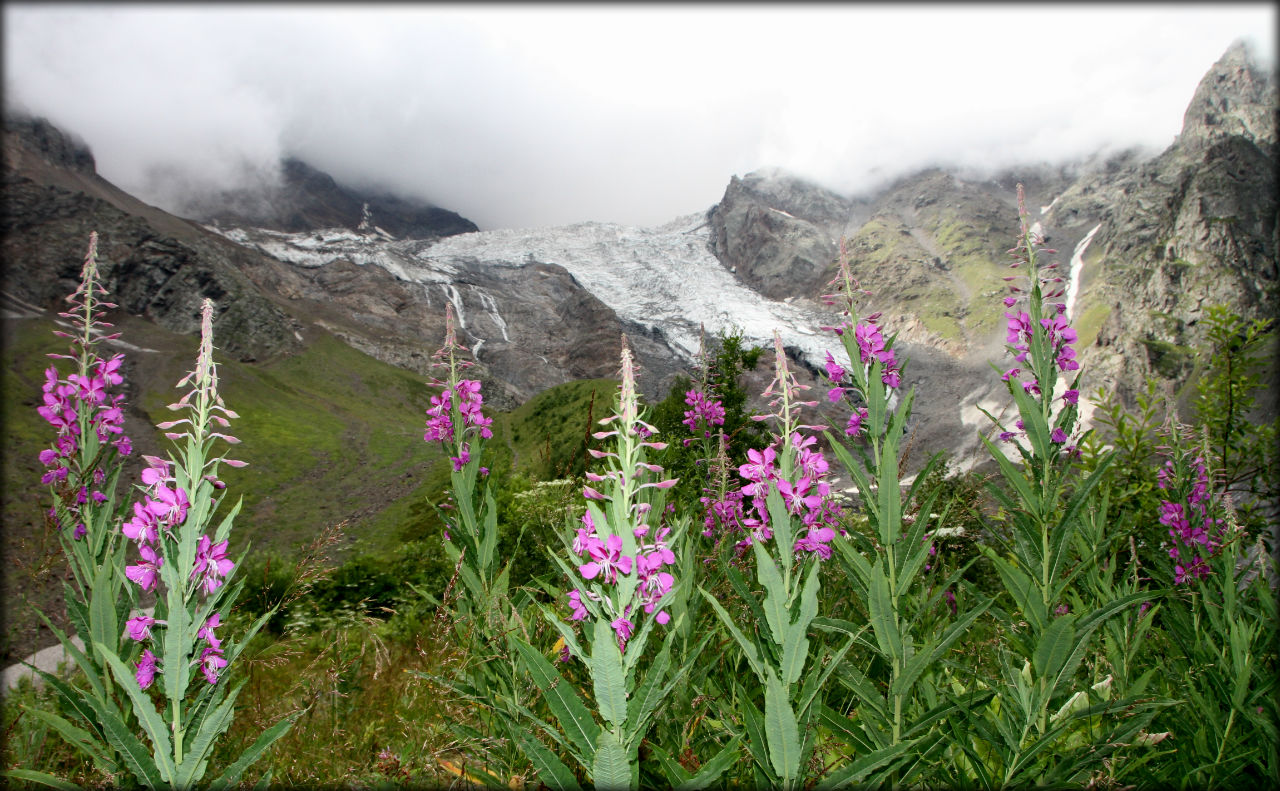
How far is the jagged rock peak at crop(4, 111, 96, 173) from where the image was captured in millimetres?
80375

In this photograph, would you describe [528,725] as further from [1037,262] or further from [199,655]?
[1037,262]

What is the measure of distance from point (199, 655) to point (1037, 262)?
13.8 feet

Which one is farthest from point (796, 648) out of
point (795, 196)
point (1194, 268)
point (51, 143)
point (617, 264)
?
point (795, 196)

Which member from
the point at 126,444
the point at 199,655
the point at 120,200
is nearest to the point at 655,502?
the point at 199,655

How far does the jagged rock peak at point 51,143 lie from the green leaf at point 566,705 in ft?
393

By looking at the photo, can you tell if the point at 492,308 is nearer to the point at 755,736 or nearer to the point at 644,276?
the point at 644,276

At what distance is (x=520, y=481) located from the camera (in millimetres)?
8930

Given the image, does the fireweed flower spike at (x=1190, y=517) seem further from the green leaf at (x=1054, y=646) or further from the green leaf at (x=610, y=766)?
the green leaf at (x=610, y=766)

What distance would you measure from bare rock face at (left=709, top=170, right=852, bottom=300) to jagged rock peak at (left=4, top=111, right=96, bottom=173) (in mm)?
115803

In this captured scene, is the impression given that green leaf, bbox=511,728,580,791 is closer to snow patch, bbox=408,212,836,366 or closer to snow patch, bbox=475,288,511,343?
snow patch, bbox=408,212,836,366

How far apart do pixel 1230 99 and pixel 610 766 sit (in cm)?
11609

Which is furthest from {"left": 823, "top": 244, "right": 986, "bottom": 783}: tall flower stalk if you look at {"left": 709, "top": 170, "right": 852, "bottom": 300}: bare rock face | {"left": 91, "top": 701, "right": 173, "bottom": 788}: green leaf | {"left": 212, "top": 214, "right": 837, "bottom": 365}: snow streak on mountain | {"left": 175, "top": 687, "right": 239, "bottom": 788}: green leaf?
{"left": 709, "top": 170, "right": 852, "bottom": 300}: bare rock face

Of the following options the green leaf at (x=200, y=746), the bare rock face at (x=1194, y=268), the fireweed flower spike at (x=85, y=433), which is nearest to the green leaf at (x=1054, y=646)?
the green leaf at (x=200, y=746)

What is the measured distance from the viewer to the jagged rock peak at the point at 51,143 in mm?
80375
